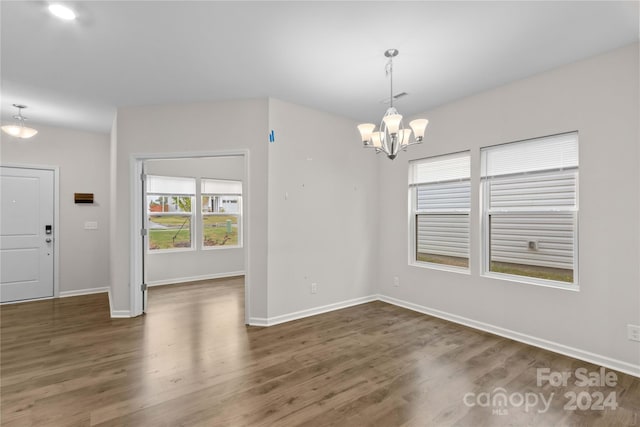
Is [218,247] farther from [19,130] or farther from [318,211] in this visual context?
[19,130]

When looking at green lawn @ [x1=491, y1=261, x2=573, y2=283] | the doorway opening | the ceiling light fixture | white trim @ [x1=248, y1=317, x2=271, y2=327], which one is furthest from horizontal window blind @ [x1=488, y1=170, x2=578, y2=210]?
the ceiling light fixture

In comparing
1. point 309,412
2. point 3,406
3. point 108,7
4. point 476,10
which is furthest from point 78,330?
point 476,10

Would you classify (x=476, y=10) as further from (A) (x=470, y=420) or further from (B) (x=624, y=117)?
(A) (x=470, y=420)

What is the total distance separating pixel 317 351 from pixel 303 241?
1.49 metres

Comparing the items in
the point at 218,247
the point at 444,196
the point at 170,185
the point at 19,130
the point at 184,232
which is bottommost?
the point at 218,247

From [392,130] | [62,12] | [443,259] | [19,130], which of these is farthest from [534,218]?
[19,130]

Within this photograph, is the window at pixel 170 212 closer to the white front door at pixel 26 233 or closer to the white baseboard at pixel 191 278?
the white baseboard at pixel 191 278

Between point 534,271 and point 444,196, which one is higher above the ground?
point 444,196

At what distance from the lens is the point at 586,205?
282cm

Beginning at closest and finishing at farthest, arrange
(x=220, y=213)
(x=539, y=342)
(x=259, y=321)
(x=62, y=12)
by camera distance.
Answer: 1. (x=62, y=12)
2. (x=539, y=342)
3. (x=259, y=321)
4. (x=220, y=213)

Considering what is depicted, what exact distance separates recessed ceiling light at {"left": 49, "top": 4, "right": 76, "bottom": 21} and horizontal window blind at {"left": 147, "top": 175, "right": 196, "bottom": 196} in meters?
3.96

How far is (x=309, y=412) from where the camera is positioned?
2.06m

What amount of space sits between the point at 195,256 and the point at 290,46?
4.98 m

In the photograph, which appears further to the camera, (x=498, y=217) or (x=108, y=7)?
(x=498, y=217)
